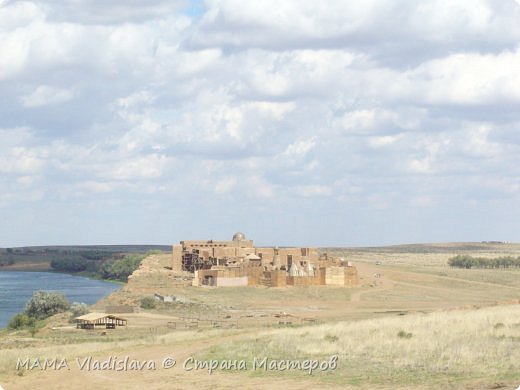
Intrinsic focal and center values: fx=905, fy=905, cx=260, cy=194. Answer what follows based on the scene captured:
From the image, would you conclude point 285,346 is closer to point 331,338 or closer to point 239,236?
point 331,338

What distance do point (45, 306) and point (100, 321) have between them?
17933mm

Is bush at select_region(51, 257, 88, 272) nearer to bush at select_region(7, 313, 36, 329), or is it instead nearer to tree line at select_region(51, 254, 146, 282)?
tree line at select_region(51, 254, 146, 282)

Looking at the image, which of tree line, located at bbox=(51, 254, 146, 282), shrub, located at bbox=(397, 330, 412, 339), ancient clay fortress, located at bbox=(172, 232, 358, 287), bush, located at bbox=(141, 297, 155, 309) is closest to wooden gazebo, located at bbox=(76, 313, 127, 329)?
bush, located at bbox=(141, 297, 155, 309)

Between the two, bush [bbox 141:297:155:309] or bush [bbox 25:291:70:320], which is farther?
bush [bbox 25:291:70:320]

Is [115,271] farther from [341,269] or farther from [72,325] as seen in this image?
[72,325]

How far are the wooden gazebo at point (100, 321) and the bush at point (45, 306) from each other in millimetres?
15050

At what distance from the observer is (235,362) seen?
1089 inches

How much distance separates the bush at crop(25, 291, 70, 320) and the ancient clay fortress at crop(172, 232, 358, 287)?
41.0 feet

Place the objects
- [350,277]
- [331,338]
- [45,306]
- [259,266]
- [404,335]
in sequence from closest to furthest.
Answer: [404,335] → [331,338] → [45,306] → [259,266] → [350,277]

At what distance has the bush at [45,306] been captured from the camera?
64250 mm

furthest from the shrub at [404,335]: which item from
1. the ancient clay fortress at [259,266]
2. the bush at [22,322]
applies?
the ancient clay fortress at [259,266]

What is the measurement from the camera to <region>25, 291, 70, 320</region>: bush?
211 ft

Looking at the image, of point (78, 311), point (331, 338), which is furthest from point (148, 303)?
point (331, 338)

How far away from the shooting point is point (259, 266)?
77.4 metres
